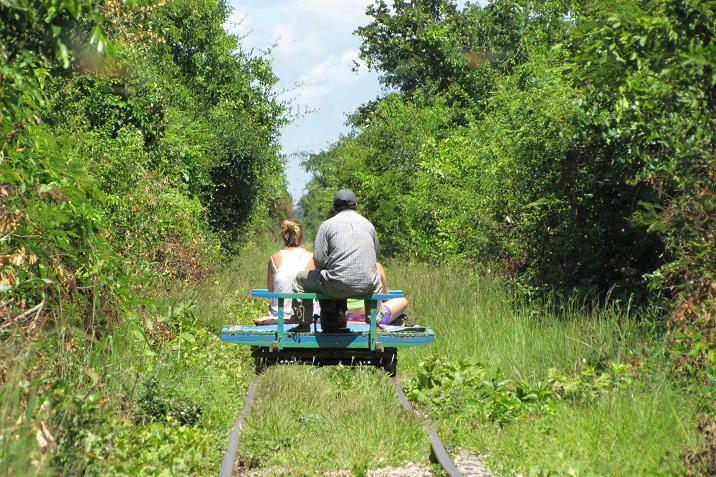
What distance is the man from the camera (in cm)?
946

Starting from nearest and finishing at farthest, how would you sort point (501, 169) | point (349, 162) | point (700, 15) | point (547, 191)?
point (700, 15) → point (547, 191) → point (501, 169) → point (349, 162)

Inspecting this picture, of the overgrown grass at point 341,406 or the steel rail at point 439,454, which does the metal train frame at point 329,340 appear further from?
the steel rail at point 439,454

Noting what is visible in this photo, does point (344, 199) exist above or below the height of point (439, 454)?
above

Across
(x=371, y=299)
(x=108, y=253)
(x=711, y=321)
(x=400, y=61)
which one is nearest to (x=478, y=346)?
(x=371, y=299)

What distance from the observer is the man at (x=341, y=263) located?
9.46m

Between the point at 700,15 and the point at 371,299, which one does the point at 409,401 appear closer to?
the point at 371,299

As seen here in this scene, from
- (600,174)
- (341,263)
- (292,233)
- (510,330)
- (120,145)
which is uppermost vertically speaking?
(120,145)

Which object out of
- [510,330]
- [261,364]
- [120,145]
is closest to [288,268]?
[261,364]

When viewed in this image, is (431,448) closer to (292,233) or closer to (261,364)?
(261,364)

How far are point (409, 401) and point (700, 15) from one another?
14.3 feet

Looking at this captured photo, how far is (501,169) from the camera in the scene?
16.5 meters

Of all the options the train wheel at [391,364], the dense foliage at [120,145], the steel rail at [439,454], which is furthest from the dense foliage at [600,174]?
the dense foliage at [120,145]

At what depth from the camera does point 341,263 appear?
9477 millimetres

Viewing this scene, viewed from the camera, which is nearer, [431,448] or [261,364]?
[431,448]
